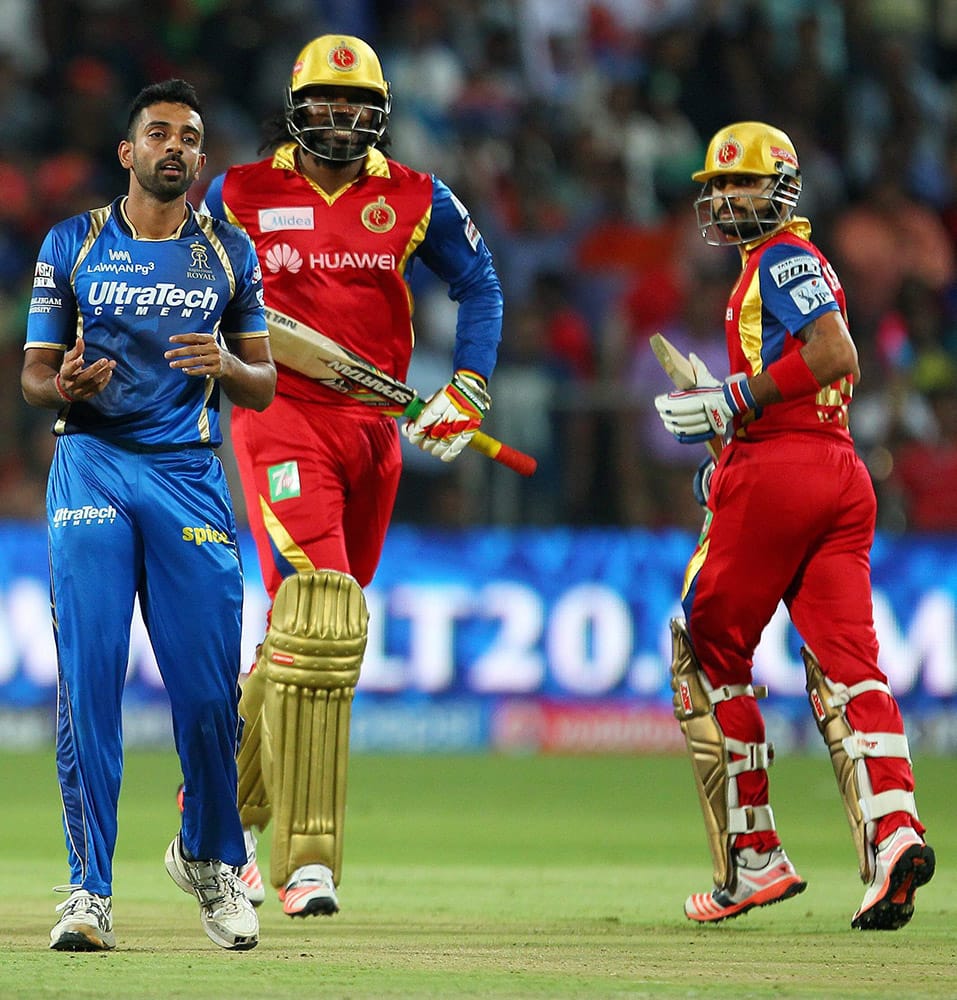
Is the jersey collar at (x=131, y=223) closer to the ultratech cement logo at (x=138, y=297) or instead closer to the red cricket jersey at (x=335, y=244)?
the ultratech cement logo at (x=138, y=297)

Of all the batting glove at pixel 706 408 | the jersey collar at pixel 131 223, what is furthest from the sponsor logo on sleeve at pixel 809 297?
the jersey collar at pixel 131 223

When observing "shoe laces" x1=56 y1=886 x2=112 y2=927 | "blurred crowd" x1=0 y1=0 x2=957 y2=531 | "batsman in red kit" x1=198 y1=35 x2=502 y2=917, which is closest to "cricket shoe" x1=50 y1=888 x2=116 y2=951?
"shoe laces" x1=56 y1=886 x2=112 y2=927

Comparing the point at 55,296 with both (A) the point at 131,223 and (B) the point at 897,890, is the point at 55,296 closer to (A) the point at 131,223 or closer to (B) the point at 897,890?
(A) the point at 131,223

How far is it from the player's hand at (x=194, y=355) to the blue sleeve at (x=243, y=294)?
10.9 inches

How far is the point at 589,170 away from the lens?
15195 mm

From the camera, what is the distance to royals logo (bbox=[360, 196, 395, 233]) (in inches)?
275

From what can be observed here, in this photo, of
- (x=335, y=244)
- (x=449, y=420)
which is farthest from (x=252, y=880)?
(x=335, y=244)

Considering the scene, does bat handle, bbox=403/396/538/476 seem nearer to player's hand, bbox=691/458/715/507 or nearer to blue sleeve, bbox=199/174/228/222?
player's hand, bbox=691/458/715/507

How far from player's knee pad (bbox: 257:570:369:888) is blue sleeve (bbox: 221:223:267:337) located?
1.02 metres

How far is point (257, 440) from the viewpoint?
6.86m

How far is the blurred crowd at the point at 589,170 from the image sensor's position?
41.3 ft

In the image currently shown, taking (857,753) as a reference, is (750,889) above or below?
below

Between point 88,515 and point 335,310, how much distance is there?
1857 mm

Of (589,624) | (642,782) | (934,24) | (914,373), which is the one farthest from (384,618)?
(934,24)
